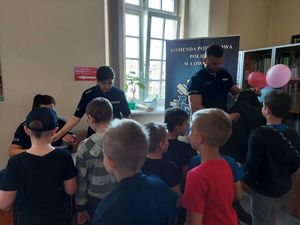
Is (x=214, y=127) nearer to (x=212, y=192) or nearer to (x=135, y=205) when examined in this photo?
(x=212, y=192)

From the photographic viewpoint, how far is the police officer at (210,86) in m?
1.99

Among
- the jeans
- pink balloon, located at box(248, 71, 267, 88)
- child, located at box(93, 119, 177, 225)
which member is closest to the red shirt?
child, located at box(93, 119, 177, 225)

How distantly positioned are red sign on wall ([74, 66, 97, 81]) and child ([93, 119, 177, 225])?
196 cm

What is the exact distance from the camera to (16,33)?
2354 mm

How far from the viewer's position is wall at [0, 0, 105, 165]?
235 centimetres

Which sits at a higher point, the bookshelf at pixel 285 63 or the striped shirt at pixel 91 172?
the bookshelf at pixel 285 63

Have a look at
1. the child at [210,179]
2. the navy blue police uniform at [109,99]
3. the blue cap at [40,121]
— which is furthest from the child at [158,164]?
the navy blue police uniform at [109,99]

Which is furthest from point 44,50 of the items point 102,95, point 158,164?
point 158,164

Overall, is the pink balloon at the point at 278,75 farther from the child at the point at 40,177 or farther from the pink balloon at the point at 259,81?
the child at the point at 40,177

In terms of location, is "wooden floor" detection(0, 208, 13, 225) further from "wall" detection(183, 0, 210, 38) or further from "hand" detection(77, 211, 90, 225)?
"wall" detection(183, 0, 210, 38)

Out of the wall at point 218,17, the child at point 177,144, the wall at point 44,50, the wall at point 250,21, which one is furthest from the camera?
the wall at point 250,21

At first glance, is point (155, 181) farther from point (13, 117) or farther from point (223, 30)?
point (223, 30)

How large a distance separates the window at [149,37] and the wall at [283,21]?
1566 mm

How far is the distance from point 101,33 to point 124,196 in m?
2.38
